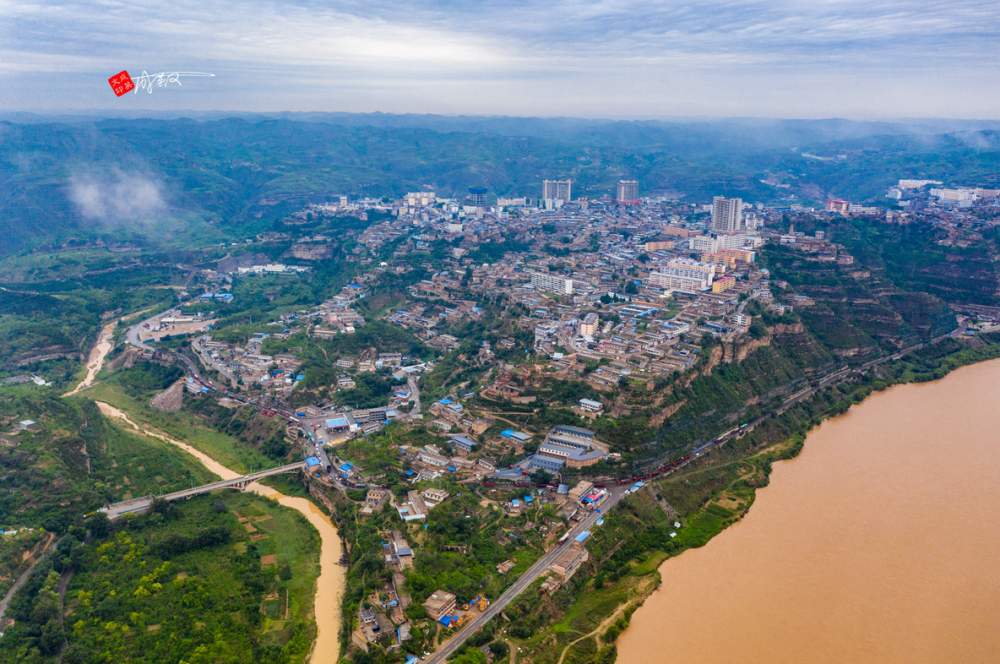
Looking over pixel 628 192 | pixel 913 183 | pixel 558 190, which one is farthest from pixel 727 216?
pixel 913 183

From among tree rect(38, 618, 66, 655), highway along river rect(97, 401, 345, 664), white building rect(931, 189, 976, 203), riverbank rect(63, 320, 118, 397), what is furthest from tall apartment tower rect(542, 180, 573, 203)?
tree rect(38, 618, 66, 655)

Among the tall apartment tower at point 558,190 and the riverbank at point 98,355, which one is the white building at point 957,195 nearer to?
the tall apartment tower at point 558,190

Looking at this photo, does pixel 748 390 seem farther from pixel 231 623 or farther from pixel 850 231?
pixel 850 231

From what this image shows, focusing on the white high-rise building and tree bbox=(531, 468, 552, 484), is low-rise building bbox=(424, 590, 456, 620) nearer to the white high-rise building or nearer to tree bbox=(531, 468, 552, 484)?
tree bbox=(531, 468, 552, 484)

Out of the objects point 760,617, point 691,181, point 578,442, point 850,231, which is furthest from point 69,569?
point 691,181

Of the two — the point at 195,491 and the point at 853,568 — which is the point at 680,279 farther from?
the point at 195,491

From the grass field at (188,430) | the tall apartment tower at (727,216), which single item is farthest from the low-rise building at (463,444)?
the tall apartment tower at (727,216)
